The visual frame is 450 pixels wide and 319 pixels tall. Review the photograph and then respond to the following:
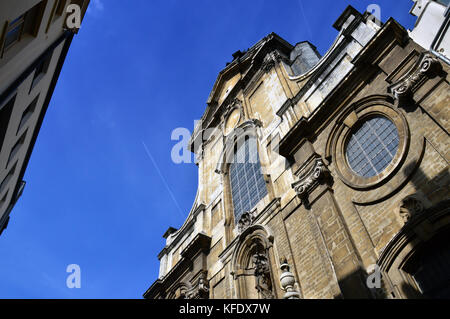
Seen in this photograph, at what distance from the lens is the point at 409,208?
669 cm

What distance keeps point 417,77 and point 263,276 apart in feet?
22.6

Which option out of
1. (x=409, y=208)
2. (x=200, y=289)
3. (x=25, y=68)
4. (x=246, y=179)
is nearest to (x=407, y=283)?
(x=409, y=208)

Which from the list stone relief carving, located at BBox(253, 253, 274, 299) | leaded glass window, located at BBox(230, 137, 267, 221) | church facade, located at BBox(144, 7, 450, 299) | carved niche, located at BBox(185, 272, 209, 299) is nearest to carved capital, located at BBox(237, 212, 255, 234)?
church facade, located at BBox(144, 7, 450, 299)

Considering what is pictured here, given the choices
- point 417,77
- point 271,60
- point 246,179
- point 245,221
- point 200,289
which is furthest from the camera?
point 271,60

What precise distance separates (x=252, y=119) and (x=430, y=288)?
10.5 metres

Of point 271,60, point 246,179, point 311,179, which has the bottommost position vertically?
point 311,179

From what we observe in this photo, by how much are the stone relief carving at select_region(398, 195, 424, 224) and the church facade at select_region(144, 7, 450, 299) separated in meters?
0.02

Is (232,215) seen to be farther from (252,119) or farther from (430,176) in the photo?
(430,176)

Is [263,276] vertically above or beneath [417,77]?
beneath

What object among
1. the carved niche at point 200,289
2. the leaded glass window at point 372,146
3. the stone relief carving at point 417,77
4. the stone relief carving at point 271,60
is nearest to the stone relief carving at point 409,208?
the leaded glass window at point 372,146

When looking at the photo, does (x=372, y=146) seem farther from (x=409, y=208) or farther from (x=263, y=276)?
(x=263, y=276)

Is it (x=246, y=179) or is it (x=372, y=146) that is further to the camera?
(x=246, y=179)

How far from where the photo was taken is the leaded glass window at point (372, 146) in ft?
26.4

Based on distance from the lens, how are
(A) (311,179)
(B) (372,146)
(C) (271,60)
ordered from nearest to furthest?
(B) (372,146) → (A) (311,179) → (C) (271,60)
